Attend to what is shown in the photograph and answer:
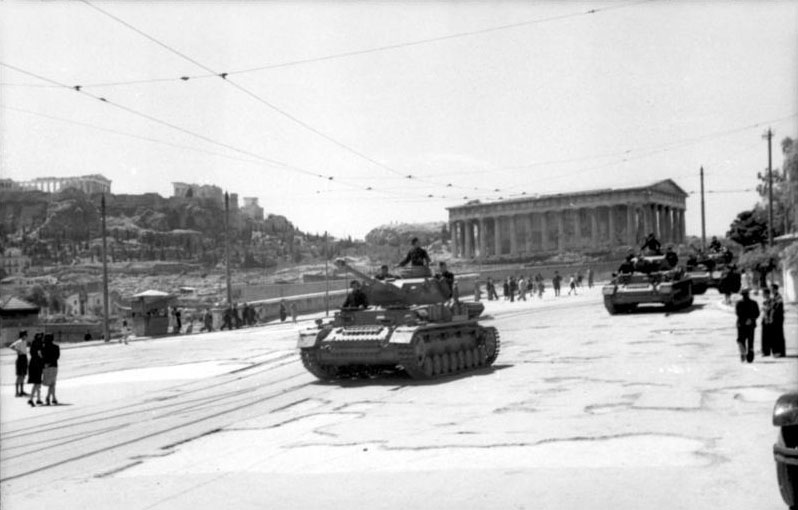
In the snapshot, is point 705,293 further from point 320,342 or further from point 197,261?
point 197,261

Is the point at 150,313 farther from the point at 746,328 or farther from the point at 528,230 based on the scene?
the point at 528,230

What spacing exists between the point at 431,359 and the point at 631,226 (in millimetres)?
86398

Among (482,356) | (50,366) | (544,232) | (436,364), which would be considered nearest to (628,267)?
(482,356)

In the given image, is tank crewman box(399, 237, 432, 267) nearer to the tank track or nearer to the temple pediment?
the tank track

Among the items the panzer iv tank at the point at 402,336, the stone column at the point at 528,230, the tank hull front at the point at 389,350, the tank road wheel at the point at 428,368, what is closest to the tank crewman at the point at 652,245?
the panzer iv tank at the point at 402,336

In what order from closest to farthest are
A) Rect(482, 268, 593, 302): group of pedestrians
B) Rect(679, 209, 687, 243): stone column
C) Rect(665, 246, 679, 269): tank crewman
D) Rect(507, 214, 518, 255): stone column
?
Rect(665, 246, 679, 269): tank crewman
Rect(482, 268, 593, 302): group of pedestrians
Rect(507, 214, 518, 255): stone column
Rect(679, 209, 687, 243): stone column

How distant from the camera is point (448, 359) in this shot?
741 inches

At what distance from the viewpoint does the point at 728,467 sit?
29.7ft

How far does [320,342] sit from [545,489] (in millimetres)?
10051

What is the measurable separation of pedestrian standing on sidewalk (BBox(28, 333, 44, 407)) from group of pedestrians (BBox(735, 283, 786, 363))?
12780 mm

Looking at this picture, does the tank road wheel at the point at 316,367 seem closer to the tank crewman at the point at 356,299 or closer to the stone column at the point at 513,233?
the tank crewman at the point at 356,299

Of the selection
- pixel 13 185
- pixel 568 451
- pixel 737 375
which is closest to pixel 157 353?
pixel 737 375

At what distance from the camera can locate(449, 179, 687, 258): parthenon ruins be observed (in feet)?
331

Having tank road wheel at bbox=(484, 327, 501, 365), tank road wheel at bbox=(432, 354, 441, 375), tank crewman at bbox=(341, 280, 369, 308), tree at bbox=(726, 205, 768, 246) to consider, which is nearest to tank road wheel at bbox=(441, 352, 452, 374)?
tank road wheel at bbox=(432, 354, 441, 375)
